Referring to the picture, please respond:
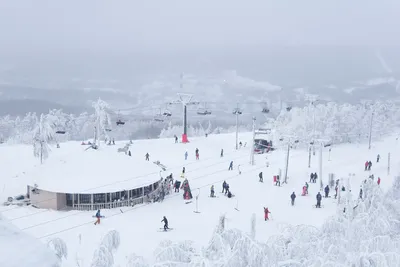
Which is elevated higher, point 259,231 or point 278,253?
point 278,253

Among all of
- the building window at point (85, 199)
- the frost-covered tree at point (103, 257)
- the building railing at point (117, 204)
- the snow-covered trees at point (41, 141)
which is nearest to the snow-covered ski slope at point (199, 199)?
the building railing at point (117, 204)

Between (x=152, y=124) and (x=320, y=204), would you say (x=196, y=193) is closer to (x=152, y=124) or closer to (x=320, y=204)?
(x=320, y=204)

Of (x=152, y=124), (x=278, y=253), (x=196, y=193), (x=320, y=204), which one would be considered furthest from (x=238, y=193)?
(x=152, y=124)

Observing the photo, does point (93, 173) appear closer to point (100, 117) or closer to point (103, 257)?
point (100, 117)

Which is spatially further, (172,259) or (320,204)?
(320,204)

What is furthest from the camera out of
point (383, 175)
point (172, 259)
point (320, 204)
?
point (383, 175)

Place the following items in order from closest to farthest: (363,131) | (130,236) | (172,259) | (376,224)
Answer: (172,259) → (376,224) → (130,236) → (363,131)

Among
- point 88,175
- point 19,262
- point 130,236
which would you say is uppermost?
point 19,262

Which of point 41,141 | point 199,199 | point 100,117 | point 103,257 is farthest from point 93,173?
point 103,257
